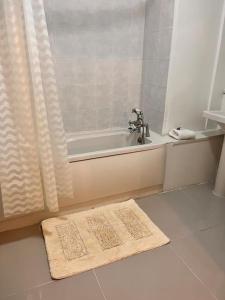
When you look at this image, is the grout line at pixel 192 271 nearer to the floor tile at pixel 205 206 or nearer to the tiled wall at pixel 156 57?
the floor tile at pixel 205 206

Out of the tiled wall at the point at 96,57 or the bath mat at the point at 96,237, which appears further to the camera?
the tiled wall at the point at 96,57

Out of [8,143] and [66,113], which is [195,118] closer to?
[66,113]

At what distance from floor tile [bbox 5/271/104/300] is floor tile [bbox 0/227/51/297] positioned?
0.05 meters

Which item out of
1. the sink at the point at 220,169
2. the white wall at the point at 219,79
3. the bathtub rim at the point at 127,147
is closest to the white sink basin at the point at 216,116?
the sink at the point at 220,169

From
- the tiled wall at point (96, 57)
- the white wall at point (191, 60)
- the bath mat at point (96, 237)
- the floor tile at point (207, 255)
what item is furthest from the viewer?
the tiled wall at point (96, 57)

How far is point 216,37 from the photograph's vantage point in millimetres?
2064

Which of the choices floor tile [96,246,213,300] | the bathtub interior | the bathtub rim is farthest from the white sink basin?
floor tile [96,246,213,300]

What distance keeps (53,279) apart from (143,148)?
119 centimetres

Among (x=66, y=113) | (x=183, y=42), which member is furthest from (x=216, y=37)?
(x=66, y=113)

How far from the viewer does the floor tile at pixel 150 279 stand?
1312 millimetres

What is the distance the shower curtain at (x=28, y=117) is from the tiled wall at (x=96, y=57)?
783 millimetres

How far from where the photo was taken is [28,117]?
1.42 meters

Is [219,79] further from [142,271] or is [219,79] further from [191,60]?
[142,271]

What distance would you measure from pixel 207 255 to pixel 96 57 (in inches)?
74.6
